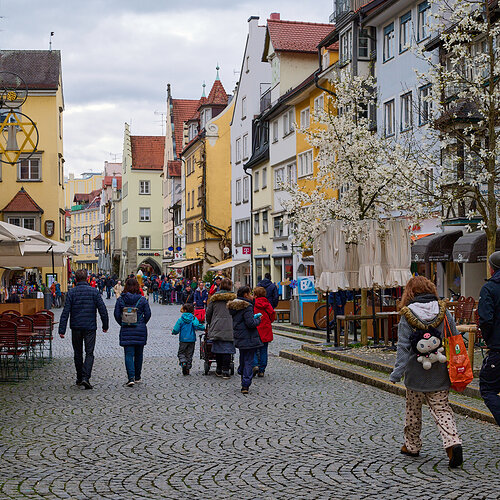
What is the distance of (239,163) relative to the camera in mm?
59906

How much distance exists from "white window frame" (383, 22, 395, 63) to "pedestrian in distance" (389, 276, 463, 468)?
27555 mm

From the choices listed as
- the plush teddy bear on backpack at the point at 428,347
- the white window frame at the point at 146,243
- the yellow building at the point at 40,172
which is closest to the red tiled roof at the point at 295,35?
the yellow building at the point at 40,172

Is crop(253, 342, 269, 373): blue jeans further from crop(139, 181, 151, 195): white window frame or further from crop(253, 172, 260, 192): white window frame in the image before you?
crop(139, 181, 151, 195): white window frame

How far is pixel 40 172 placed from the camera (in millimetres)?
57844

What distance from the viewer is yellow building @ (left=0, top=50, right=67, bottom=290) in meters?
56.7

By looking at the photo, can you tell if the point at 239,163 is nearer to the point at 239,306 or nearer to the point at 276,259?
the point at 276,259

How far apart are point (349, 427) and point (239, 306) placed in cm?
432

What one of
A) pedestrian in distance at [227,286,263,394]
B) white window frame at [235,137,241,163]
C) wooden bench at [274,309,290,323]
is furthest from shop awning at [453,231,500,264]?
white window frame at [235,137,241,163]

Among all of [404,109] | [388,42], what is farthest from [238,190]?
[404,109]

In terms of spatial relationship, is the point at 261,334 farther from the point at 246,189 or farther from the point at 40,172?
the point at 40,172

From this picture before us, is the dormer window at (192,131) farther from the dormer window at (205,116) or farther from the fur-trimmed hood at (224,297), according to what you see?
the fur-trimmed hood at (224,297)

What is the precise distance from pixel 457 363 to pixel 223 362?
8240mm

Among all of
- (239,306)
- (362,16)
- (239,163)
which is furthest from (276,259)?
(239,306)

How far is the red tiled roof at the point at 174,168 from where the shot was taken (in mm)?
84375
